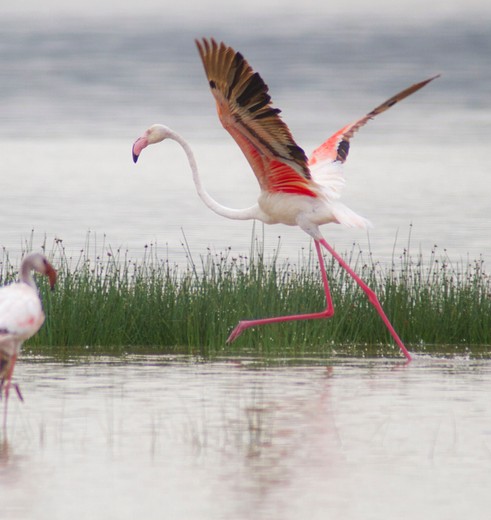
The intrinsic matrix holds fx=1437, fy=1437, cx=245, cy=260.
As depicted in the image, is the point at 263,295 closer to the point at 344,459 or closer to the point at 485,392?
the point at 485,392

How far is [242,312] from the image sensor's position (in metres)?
12.9

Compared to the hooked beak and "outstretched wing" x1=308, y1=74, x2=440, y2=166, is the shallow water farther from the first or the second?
"outstretched wing" x1=308, y1=74, x2=440, y2=166

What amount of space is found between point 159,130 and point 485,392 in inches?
Answer: 162

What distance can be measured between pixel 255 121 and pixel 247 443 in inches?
168

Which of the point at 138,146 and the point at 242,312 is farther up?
the point at 138,146

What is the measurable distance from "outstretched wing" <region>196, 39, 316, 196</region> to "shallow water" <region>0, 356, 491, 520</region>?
197 centimetres

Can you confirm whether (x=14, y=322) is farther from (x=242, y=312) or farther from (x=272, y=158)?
(x=242, y=312)

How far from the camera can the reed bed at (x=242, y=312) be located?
1245cm

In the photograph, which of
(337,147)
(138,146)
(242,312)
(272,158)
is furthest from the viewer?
(337,147)

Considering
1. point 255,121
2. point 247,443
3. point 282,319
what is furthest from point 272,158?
point 247,443

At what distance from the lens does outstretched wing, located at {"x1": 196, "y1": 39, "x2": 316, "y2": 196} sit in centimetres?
1040

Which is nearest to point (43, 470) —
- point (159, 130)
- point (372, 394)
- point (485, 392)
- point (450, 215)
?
point (372, 394)

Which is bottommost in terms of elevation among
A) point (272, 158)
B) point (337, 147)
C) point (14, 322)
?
point (14, 322)

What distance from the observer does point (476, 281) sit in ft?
44.8
